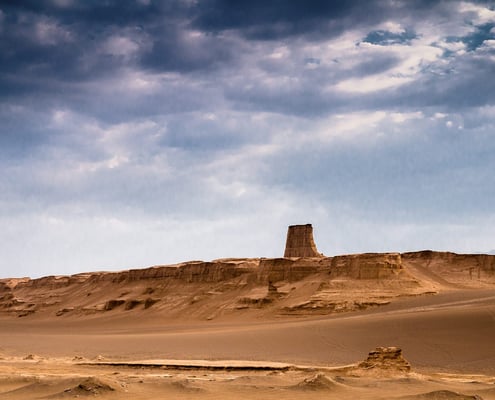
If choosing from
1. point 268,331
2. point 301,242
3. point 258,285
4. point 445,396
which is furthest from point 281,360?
point 301,242

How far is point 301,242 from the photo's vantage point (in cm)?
8931

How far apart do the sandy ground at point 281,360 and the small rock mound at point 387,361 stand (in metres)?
0.48

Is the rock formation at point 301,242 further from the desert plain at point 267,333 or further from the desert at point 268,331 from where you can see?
the desert plain at point 267,333

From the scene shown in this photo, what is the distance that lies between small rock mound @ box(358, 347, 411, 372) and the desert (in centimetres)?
5

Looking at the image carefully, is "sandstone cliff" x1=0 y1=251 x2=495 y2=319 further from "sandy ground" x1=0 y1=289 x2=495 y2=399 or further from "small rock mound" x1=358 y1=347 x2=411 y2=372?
"small rock mound" x1=358 y1=347 x2=411 y2=372

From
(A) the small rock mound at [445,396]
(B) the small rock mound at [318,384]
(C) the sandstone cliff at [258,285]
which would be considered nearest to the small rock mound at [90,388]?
(B) the small rock mound at [318,384]

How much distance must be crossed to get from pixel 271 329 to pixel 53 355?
13.5m

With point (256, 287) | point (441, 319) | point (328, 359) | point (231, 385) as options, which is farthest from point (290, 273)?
point (231, 385)

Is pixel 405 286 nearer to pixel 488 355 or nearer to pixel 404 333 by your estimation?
pixel 404 333

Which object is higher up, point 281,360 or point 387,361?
point 387,361

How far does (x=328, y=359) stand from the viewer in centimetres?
3247

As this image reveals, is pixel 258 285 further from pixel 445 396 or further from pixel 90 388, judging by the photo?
pixel 445 396

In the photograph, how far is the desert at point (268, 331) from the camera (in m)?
21.4

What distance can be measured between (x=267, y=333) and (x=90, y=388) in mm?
23920
